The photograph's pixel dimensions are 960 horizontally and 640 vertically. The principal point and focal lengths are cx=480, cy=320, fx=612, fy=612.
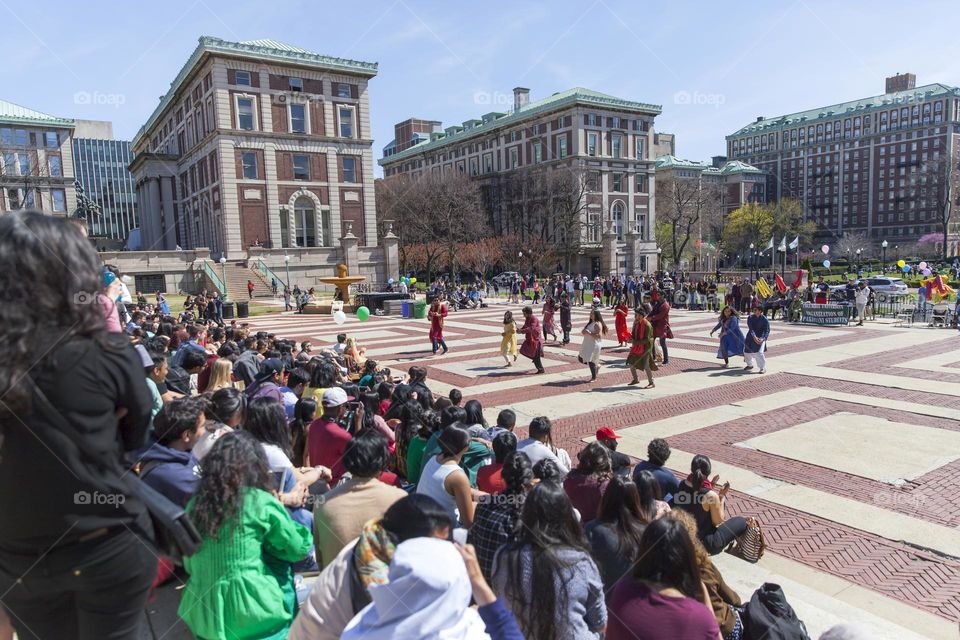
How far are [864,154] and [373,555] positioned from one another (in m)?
152

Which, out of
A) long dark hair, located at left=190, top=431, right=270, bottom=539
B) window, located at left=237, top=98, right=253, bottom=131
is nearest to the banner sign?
long dark hair, located at left=190, top=431, right=270, bottom=539

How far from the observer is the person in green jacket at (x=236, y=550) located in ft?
11.0

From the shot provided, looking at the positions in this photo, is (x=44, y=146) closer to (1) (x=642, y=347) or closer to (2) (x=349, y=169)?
(2) (x=349, y=169)

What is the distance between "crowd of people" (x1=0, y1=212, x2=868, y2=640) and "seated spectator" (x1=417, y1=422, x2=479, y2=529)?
2 centimetres

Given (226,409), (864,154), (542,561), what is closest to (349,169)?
(226,409)

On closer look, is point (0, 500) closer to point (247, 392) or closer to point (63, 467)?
point (63, 467)

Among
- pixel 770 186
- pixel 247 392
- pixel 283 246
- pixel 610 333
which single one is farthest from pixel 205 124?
pixel 770 186

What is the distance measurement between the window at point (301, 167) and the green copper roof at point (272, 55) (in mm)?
7532

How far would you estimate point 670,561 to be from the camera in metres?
3.24

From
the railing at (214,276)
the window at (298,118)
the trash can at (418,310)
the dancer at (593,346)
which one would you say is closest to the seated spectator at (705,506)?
the dancer at (593,346)

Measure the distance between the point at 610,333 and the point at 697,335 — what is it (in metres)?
3.11

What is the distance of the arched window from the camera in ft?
175

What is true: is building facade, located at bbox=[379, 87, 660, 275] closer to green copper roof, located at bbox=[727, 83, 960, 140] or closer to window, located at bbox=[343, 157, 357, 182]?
window, located at bbox=[343, 157, 357, 182]

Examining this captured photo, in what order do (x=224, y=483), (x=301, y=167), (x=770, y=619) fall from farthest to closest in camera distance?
(x=301, y=167)
(x=770, y=619)
(x=224, y=483)
